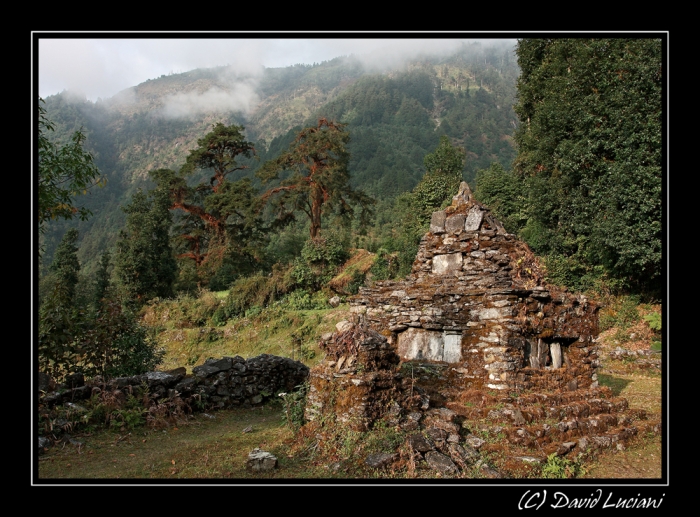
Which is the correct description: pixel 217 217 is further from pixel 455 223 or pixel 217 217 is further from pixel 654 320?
pixel 654 320

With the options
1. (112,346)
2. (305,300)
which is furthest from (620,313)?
(112,346)

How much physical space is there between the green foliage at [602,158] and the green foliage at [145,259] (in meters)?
20.4

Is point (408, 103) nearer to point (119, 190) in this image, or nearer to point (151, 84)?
point (119, 190)

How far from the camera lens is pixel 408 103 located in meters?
109

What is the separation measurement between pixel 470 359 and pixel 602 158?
1461cm

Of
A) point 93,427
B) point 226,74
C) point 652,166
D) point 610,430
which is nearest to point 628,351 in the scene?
point 652,166

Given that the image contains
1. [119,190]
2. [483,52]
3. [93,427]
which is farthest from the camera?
[483,52]

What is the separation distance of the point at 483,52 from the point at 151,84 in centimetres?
12085

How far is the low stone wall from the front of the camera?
8.69 m

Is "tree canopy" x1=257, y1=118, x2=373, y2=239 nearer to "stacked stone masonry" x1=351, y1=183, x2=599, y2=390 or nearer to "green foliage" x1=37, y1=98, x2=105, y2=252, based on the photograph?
"stacked stone masonry" x1=351, y1=183, x2=599, y2=390

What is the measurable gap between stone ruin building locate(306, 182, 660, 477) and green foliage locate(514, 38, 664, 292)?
31.0 ft

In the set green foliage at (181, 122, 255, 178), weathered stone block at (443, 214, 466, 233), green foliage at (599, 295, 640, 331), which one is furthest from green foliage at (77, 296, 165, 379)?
green foliage at (181, 122, 255, 178)

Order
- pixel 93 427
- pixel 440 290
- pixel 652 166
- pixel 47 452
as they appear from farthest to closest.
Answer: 1. pixel 652 166
2. pixel 440 290
3. pixel 93 427
4. pixel 47 452

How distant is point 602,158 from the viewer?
18766mm
